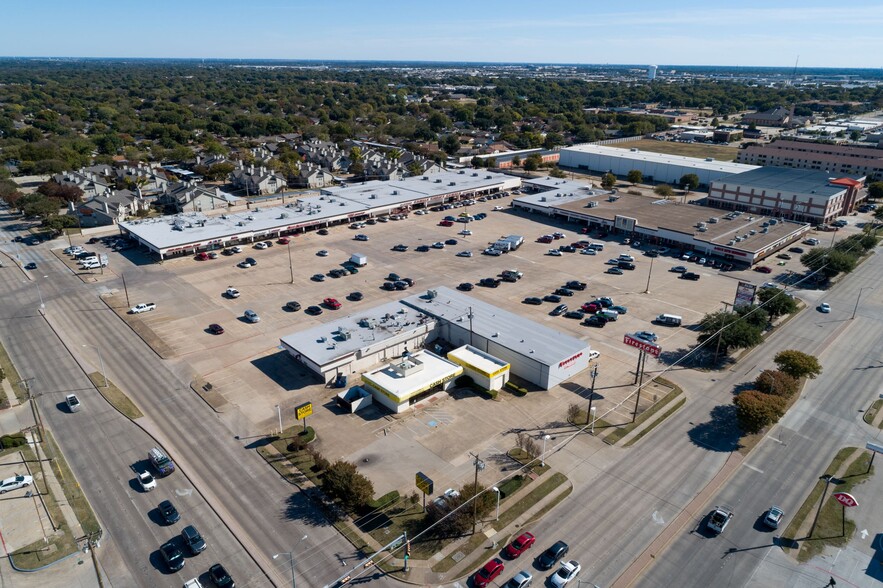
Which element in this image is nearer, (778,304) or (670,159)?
(778,304)

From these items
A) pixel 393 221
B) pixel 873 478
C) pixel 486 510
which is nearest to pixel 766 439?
pixel 873 478

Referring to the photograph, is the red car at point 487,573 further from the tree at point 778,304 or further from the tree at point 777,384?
the tree at point 778,304

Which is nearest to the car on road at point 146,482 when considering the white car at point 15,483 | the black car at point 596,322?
the white car at point 15,483

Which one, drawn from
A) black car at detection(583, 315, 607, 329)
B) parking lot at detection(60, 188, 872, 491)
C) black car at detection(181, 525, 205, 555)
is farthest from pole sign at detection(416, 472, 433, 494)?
black car at detection(583, 315, 607, 329)

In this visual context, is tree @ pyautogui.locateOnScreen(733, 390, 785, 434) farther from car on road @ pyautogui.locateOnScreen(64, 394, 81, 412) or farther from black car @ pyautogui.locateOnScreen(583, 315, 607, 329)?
car on road @ pyautogui.locateOnScreen(64, 394, 81, 412)

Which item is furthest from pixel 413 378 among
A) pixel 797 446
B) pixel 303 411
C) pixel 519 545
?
pixel 797 446

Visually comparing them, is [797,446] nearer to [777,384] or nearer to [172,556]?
[777,384]

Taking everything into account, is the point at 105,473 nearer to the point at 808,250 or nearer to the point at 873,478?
the point at 873,478
